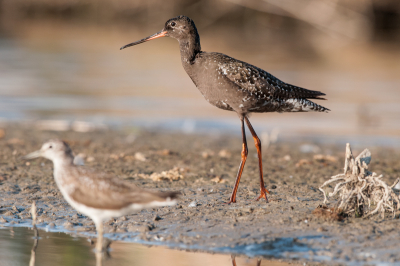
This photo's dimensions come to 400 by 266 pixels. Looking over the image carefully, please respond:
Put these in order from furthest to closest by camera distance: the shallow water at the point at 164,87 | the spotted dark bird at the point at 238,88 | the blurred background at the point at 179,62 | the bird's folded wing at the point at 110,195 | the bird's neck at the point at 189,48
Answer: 1. the blurred background at the point at 179,62
2. the shallow water at the point at 164,87
3. the bird's neck at the point at 189,48
4. the spotted dark bird at the point at 238,88
5. the bird's folded wing at the point at 110,195

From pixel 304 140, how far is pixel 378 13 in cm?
3176

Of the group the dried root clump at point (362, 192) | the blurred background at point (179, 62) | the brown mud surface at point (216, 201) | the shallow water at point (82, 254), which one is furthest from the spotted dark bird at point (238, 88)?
the blurred background at point (179, 62)

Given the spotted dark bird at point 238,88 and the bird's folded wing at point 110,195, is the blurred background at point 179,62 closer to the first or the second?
the spotted dark bird at point 238,88

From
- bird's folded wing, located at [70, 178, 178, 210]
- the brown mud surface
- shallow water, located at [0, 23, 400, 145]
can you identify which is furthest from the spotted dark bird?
shallow water, located at [0, 23, 400, 145]

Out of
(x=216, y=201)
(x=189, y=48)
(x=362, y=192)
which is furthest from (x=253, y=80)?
(x=362, y=192)

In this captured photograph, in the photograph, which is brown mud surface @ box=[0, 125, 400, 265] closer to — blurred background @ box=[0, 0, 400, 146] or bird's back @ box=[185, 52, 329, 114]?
bird's back @ box=[185, 52, 329, 114]

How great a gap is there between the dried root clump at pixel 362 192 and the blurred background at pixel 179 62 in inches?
252

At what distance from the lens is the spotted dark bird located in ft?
24.9

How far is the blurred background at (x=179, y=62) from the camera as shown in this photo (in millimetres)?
15367

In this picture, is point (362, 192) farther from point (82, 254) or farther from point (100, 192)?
point (82, 254)

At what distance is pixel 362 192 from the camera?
6500mm

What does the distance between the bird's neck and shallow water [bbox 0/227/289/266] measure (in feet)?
9.60

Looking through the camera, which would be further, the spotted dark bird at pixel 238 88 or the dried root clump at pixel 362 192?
the spotted dark bird at pixel 238 88

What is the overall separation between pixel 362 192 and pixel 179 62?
23.0 meters
